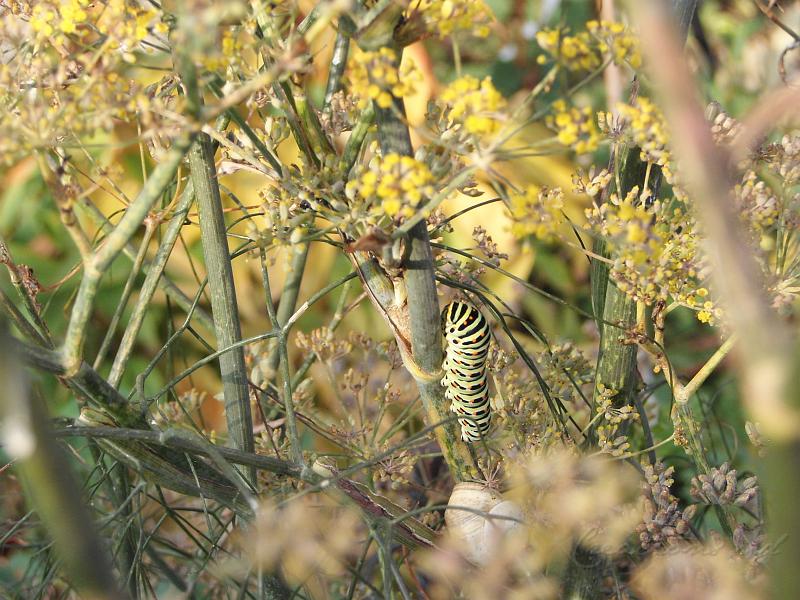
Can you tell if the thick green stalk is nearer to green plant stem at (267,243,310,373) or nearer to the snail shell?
the snail shell

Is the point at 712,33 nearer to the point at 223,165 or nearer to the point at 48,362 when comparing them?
the point at 223,165

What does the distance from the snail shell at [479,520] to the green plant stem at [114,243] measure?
0.19 meters

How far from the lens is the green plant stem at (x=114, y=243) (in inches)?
9.6

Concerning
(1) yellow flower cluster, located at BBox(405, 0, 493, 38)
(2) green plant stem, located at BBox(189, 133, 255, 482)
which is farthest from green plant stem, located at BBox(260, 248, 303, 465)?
(1) yellow flower cluster, located at BBox(405, 0, 493, 38)

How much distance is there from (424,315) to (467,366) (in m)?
0.09

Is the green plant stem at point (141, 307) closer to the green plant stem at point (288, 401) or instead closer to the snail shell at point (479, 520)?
the green plant stem at point (288, 401)

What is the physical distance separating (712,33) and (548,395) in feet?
5.37

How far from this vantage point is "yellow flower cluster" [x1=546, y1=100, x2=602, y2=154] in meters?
0.25

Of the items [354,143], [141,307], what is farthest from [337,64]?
[141,307]

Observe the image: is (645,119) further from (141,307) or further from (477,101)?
(141,307)

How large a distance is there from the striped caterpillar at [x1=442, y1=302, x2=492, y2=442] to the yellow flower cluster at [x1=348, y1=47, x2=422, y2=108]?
19 centimetres

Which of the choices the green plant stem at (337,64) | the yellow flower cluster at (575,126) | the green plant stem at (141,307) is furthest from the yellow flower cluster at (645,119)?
the green plant stem at (141,307)

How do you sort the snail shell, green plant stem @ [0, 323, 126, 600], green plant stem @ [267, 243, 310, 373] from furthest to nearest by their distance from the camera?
green plant stem @ [267, 243, 310, 373]
the snail shell
green plant stem @ [0, 323, 126, 600]

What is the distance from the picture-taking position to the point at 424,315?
35cm
